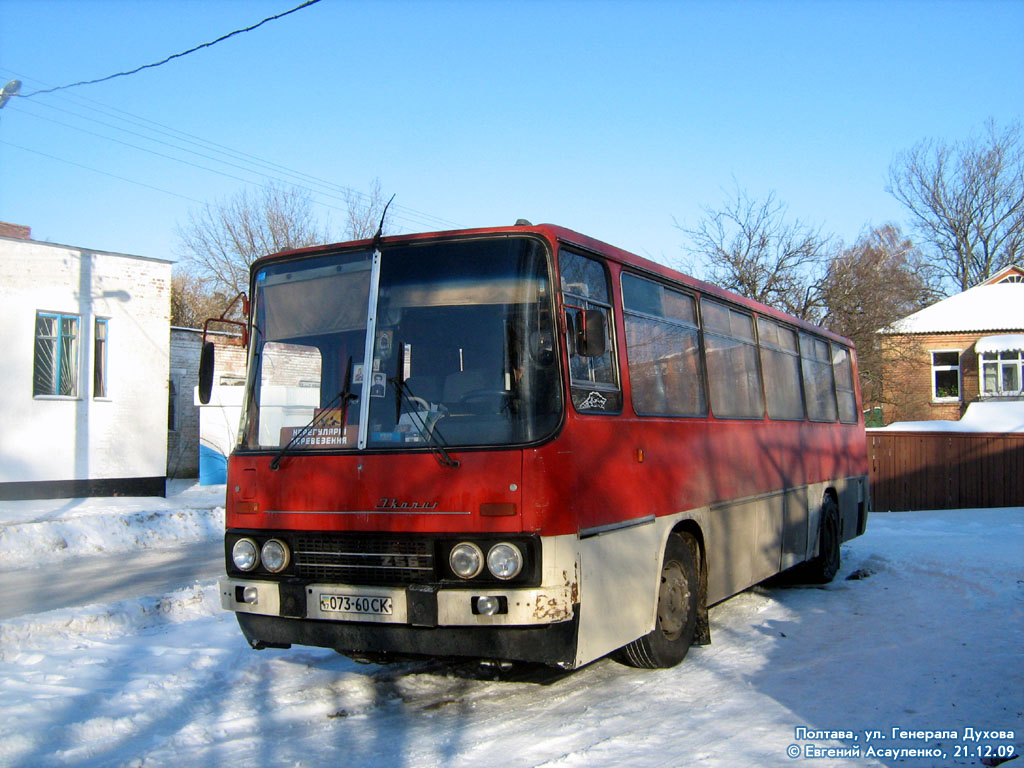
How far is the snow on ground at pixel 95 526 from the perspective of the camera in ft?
47.8

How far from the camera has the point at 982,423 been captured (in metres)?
25.1

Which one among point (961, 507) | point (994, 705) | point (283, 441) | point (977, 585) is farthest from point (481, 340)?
point (961, 507)

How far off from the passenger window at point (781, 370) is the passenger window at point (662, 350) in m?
2.12

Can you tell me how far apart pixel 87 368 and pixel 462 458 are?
62.9 feet

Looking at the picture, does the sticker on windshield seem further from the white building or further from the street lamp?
the white building

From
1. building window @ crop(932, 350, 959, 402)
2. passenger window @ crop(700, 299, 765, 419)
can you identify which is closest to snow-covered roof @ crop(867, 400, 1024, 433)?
building window @ crop(932, 350, 959, 402)

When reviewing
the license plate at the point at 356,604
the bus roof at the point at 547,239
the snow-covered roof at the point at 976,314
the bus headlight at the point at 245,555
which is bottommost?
the license plate at the point at 356,604

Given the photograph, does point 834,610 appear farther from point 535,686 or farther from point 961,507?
point 961,507

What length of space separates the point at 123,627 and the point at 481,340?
4.99 metres

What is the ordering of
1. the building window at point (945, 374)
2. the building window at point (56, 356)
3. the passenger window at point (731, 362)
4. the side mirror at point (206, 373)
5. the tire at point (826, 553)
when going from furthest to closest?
the building window at point (945, 374) → the building window at point (56, 356) → the tire at point (826, 553) → the passenger window at point (731, 362) → the side mirror at point (206, 373)

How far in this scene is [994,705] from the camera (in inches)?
218

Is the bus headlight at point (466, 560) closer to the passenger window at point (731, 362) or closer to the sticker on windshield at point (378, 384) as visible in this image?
the sticker on windshield at point (378, 384)

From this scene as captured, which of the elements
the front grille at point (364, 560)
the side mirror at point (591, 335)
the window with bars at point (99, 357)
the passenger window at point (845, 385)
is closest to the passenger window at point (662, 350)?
the side mirror at point (591, 335)

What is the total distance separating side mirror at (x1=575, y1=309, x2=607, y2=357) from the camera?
211 inches
